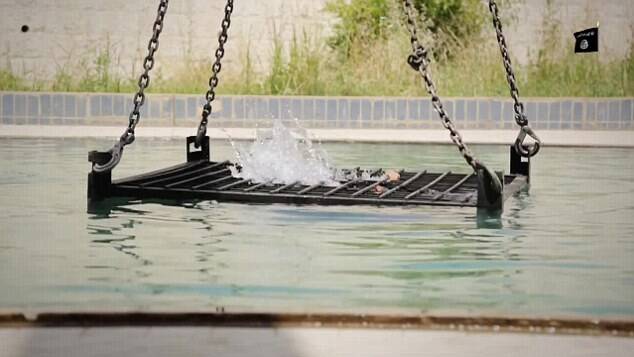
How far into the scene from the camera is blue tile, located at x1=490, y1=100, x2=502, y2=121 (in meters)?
12.6

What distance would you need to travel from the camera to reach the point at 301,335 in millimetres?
3307

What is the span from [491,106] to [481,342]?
9483mm

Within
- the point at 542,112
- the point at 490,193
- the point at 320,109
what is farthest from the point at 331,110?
the point at 490,193

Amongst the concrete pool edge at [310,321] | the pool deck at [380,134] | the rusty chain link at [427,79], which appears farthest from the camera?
the pool deck at [380,134]

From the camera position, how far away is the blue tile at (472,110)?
1252cm

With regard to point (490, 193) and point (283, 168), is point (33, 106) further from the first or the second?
point (490, 193)

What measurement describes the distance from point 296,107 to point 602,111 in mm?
2927

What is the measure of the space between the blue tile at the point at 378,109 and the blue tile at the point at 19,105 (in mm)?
3348

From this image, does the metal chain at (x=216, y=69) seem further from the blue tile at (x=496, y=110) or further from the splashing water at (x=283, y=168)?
the blue tile at (x=496, y=110)

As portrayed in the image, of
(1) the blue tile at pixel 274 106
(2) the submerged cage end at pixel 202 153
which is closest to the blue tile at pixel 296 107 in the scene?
(1) the blue tile at pixel 274 106

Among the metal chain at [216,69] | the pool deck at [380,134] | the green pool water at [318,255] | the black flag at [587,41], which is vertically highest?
the black flag at [587,41]

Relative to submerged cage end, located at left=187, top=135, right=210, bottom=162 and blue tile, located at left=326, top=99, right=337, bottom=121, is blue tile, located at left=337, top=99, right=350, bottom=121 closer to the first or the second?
blue tile, located at left=326, top=99, right=337, bottom=121

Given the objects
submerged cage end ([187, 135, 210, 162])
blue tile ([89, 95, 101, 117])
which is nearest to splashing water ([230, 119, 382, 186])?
submerged cage end ([187, 135, 210, 162])

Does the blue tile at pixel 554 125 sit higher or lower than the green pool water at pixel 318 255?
higher
